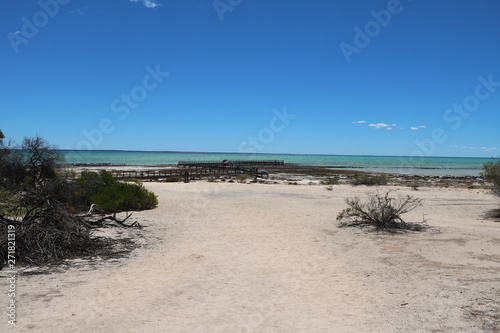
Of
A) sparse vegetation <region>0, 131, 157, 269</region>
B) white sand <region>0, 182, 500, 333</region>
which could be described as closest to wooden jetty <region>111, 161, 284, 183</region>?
sparse vegetation <region>0, 131, 157, 269</region>

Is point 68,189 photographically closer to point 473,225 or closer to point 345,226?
point 345,226

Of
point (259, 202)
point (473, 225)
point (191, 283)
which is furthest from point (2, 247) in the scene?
point (473, 225)

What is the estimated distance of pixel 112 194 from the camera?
1516 cm

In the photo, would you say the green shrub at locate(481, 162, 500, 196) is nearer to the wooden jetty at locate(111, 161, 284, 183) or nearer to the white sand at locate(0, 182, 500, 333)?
the white sand at locate(0, 182, 500, 333)

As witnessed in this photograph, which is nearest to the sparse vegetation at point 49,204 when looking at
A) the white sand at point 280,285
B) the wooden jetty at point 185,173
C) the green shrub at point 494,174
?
the white sand at point 280,285

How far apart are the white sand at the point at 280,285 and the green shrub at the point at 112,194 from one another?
3965mm

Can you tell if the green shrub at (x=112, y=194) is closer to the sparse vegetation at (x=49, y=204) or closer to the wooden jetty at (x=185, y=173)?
the sparse vegetation at (x=49, y=204)

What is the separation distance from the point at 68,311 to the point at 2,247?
310 cm

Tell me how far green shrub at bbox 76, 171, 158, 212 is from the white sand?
397cm

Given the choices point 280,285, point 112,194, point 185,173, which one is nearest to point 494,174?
point 280,285

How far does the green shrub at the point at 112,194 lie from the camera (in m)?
14.8

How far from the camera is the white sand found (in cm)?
480

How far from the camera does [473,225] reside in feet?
40.4

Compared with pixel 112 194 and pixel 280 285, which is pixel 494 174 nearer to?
pixel 280 285
